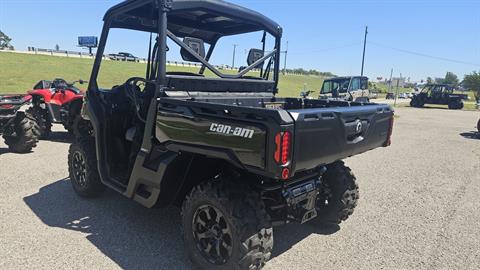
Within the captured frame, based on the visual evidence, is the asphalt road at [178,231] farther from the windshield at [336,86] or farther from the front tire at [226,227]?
the windshield at [336,86]

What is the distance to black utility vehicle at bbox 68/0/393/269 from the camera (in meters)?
2.64

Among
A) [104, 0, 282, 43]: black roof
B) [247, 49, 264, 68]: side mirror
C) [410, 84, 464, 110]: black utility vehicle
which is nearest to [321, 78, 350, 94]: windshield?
[410, 84, 464, 110]: black utility vehicle

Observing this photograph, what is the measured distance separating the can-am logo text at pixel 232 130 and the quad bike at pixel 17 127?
611cm

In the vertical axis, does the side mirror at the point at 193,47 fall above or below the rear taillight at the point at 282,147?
above

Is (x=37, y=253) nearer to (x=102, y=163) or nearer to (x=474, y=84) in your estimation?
(x=102, y=163)

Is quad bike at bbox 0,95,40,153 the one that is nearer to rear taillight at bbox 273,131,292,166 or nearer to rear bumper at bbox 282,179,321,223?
rear bumper at bbox 282,179,321,223

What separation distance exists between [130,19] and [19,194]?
2.74 m

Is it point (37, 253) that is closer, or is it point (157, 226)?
point (37, 253)

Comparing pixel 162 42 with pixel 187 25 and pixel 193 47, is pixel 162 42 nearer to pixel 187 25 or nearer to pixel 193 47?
pixel 193 47

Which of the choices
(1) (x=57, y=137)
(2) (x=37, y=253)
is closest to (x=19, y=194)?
(2) (x=37, y=253)

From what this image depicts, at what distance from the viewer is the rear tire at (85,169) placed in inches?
178

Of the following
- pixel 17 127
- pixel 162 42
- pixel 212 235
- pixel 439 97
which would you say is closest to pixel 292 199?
pixel 212 235

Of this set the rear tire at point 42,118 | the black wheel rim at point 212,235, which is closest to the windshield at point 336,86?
the rear tire at point 42,118

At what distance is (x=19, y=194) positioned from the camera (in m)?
4.95
